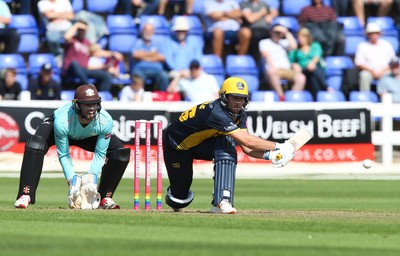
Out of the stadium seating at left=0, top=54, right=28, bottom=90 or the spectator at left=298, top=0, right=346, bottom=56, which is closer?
the stadium seating at left=0, top=54, right=28, bottom=90

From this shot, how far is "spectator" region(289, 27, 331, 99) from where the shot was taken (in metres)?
23.8

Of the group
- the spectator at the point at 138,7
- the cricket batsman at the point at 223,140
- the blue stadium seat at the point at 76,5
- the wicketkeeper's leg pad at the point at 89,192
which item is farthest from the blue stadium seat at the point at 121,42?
the wicketkeeper's leg pad at the point at 89,192

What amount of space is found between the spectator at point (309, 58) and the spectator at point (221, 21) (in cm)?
Answer: 122

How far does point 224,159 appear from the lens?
12.2m

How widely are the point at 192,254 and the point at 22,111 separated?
529 inches

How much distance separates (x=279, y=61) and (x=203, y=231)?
13.9m

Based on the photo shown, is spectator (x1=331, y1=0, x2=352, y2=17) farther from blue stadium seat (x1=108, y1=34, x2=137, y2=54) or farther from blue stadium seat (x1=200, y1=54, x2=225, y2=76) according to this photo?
blue stadium seat (x1=108, y1=34, x2=137, y2=54)

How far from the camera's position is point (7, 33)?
23141 mm

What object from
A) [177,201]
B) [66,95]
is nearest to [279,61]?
[66,95]

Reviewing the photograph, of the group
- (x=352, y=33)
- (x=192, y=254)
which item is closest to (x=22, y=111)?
(x=352, y=33)

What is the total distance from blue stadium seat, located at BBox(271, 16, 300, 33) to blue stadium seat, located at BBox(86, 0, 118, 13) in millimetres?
3547

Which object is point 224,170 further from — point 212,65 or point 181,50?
point 212,65

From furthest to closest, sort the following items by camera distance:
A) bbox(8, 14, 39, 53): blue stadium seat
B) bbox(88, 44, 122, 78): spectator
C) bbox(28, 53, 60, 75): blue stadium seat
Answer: bbox(8, 14, 39, 53): blue stadium seat
bbox(28, 53, 60, 75): blue stadium seat
bbox(88, 44, 122, 78): spectator

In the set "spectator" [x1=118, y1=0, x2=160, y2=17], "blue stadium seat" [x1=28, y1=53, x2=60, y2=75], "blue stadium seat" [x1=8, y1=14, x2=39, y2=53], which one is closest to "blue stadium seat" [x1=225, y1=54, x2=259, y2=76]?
"spectator" [x1=118, y1=0, x2=160, y2=17]
